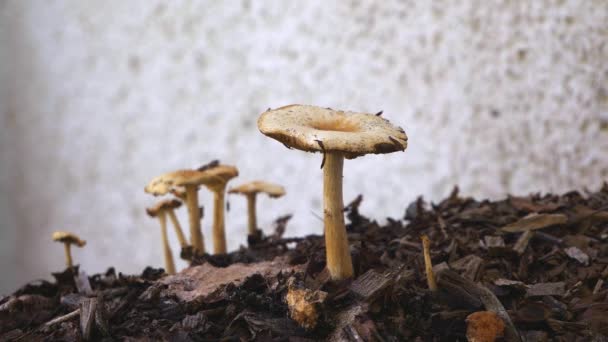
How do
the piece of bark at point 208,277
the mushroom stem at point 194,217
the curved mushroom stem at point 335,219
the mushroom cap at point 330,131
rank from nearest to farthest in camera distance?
1. the mushroom cap at point 330,131
2. the curved mushroom stem at point 335,219
3. the piece of bark at point 208,277
4. the mushroom stem at point 194,217

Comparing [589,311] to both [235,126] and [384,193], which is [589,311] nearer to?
[384,193]

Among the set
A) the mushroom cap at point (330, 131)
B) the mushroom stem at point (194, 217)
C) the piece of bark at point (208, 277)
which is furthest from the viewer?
the mushroom stem at point (194, 217)

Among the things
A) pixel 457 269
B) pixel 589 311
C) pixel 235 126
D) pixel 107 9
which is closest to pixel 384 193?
pixel 235 126

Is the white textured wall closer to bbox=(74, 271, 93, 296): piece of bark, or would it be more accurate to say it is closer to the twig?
bbox=(74, 271, 93, 296): piece of bark

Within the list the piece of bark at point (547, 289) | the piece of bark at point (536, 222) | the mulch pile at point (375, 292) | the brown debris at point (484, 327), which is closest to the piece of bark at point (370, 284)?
the mulch pile at point (375, 292)

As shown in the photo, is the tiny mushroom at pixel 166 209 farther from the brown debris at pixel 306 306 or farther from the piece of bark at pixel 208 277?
the brown debris at pixel 306 306

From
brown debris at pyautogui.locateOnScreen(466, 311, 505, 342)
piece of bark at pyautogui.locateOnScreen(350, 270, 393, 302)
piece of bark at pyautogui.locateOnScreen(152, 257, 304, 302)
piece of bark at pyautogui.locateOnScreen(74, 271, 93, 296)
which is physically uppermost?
piece of bark at pyautogui.locateOnScreen(74, 271, 93, 296)

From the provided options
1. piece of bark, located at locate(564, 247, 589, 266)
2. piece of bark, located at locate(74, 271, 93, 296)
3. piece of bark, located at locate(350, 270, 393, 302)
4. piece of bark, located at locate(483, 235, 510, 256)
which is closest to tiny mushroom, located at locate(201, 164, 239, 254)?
piece of bark, located at locate(74, 271, 93, 296)
